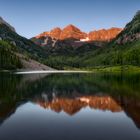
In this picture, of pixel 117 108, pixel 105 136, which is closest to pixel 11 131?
pixel 105 136

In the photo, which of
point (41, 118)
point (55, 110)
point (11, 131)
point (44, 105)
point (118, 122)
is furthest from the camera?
point (44, 105)

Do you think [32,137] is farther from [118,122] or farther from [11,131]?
[118,122]

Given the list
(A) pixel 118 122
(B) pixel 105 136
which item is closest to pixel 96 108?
(A) pixel 118 122

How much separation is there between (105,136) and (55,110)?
49.7 ft

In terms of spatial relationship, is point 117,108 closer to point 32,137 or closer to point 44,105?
point 44,105

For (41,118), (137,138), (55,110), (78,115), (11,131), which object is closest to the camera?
(137,138)

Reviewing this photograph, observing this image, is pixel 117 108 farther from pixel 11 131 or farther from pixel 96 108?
pixel 11 131

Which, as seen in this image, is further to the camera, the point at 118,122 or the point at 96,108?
the point at 96,108

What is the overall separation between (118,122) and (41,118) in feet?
29.8

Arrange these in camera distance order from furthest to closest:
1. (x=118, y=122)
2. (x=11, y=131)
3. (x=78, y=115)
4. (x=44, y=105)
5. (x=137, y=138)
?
1. (x=44, y=105)
2. (x=78, y=115)
3. (x=118, y=122)
4. (x=11, y=131)
5. (x=137, y=138)

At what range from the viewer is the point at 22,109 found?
1496 inches

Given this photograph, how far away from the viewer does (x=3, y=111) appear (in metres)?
35.4

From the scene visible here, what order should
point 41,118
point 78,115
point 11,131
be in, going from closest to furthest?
point 11,131
point 41,118
point 78,115

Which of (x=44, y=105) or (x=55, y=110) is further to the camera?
(x=44, y=105)
